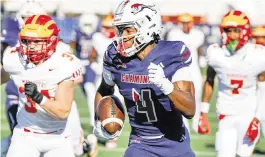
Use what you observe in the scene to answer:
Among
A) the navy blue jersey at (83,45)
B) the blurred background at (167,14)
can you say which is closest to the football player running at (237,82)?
the blurred background at (167,14)

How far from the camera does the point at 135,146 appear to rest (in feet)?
16.3

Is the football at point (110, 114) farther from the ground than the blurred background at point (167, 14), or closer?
farther from the ground

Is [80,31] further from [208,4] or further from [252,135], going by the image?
[208,4]

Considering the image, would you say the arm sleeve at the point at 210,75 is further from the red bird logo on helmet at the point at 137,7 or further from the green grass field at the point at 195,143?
the red bird logo on helmet at the point at 137,7

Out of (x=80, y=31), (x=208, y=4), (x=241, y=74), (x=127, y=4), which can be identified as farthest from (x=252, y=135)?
(x=208, y=4)

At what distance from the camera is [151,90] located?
4859 mm

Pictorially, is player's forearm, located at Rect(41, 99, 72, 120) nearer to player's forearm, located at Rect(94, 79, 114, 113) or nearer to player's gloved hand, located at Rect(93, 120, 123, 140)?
player's forearm, located at Rect(94, 79, 114, 113)

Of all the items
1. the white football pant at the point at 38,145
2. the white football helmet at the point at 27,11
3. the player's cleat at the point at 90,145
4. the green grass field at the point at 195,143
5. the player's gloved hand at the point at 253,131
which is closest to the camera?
the white football pant at the point at 38,145

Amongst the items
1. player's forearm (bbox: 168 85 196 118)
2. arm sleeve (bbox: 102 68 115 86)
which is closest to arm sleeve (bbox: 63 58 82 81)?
arm sleeve (bbox: 102 68 115 86)

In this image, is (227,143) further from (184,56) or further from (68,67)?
(184,56)

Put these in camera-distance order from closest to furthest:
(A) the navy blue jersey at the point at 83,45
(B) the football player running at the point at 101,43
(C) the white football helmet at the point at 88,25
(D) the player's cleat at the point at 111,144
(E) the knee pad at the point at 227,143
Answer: (E) the knee pad at the point at 227,143
(D) the player's cleat at the point at 111,144
(B) the football player running at the point at 101,43
(A) the navy blue jersey at the point at 83,45
(C) the white football helmet at the point at 88,25

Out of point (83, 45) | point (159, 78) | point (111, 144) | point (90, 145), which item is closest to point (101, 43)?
point (83, 45)

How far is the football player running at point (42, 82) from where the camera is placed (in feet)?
18.5

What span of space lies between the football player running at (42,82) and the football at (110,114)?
1.84 feet
